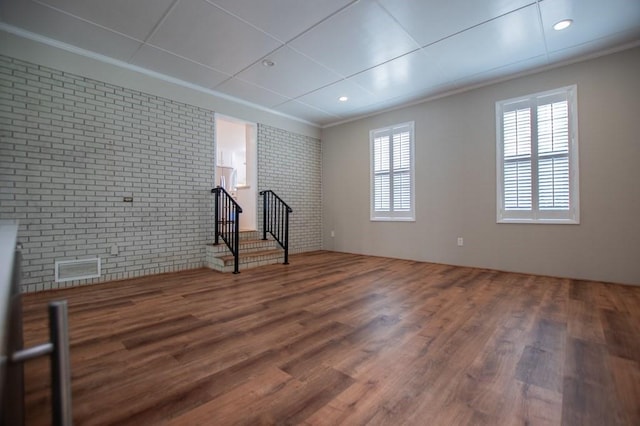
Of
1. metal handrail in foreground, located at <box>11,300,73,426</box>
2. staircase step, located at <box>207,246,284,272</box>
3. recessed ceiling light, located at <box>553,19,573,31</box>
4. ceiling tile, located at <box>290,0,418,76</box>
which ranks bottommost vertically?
staircase step, located at <box>207,246,284,272</box>

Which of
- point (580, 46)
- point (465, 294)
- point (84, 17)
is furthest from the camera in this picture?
point (580, 46)

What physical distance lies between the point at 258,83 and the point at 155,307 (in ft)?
11.5

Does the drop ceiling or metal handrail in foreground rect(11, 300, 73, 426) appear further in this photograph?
the drop ceiling

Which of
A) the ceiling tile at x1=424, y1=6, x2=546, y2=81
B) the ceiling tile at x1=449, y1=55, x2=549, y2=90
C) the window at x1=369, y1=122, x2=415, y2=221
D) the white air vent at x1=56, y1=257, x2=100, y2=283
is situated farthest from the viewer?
the window at x1=369, y1=122, x2=415, y2=221

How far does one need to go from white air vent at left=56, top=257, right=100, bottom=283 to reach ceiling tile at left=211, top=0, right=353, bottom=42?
3414mm

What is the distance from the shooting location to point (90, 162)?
3.63 metres

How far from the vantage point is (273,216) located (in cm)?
575

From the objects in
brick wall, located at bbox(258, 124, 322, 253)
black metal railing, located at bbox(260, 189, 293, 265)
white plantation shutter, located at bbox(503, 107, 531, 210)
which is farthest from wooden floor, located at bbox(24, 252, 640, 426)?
brick wall, located at bbox(258, 124, 322, 253)

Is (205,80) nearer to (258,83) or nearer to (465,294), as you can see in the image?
(258,83)

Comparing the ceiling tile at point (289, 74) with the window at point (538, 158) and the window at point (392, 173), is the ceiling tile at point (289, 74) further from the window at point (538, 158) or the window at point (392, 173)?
the window at point (538, 158)

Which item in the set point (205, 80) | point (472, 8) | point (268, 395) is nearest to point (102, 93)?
point (205, 80)

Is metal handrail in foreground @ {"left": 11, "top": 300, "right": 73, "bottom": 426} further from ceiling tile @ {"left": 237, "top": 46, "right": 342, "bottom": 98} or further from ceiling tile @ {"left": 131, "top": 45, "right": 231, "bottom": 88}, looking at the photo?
ceiling tile @ {"left": 131, "top": 45, "right": 231, "bottom": 88}

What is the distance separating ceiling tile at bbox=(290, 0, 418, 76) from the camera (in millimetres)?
2932

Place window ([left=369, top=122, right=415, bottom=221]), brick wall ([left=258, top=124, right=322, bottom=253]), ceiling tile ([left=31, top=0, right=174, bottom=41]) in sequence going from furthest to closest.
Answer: brick wall ([left=258, top=124, right=322, bottom=253]) → window ([left=369, top=122, right=415, bottom=221]) → ceiling tile ([left=31, top=0, right=174, bottom=41])
